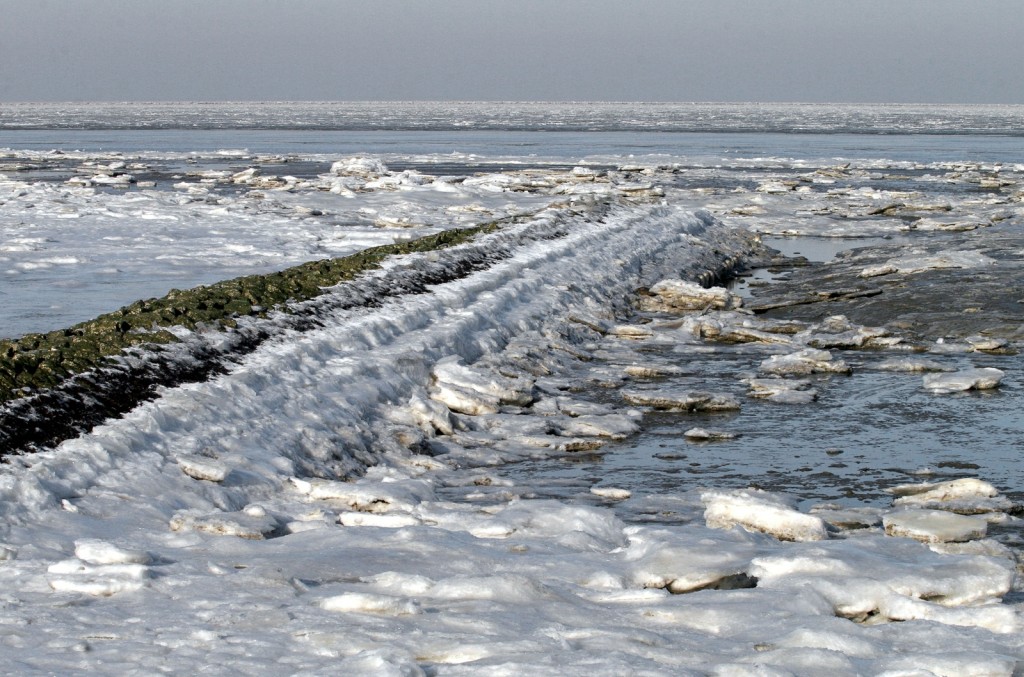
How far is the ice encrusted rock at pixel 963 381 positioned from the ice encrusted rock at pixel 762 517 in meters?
3.86

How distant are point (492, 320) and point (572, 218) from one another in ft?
26.5

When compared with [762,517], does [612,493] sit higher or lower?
lower

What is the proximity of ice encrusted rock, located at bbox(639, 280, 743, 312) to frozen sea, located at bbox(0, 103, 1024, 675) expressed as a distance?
0.06 meters

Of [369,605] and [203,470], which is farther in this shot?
[203,470]

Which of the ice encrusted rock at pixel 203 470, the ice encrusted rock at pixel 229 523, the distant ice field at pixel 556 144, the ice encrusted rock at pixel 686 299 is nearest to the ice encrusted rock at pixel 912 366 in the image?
the ice encrusted rock at pixel 686 299

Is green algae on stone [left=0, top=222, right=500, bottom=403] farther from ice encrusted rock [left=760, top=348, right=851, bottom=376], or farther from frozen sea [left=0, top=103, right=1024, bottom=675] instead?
ice encrusted rock [left=760, top=348, right=851, bottom=376]

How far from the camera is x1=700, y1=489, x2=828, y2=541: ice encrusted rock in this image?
597 cm

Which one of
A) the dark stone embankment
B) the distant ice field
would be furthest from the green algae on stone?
the distant ice field

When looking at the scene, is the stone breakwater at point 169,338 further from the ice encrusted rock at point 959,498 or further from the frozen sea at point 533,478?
the ice encrusted rock at point 959,498

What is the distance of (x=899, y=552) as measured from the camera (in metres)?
5.46

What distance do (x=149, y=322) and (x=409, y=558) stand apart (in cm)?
432

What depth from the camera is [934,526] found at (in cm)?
606

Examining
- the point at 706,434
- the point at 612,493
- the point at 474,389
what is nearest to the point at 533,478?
the point at 612,493

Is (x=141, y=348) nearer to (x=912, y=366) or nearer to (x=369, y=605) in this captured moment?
(x=369, y=605)
